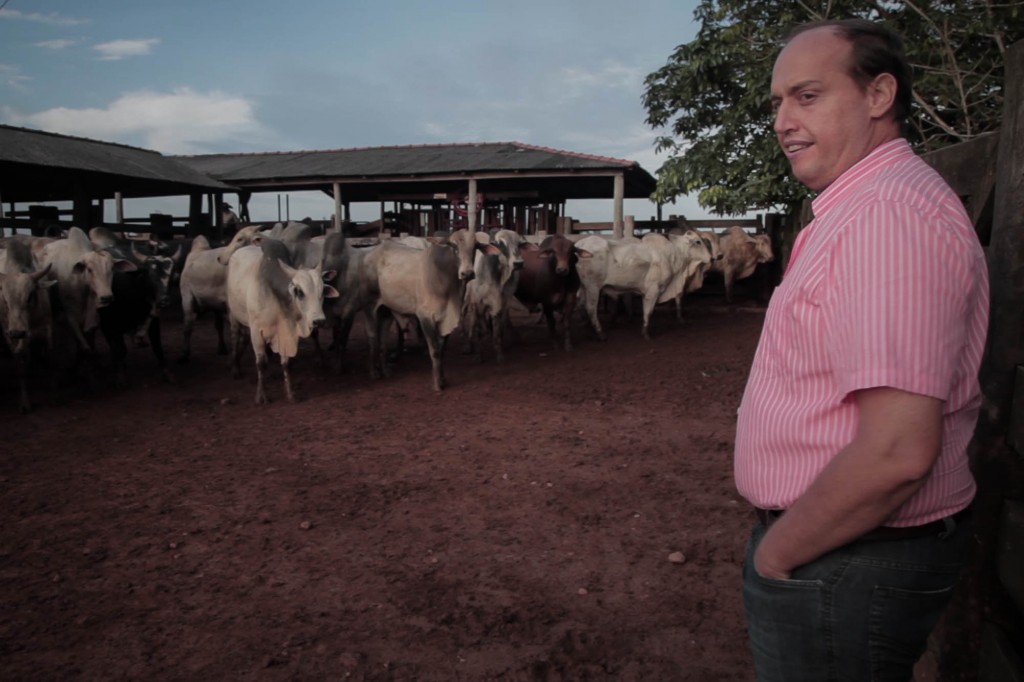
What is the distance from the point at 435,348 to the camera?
8.74 metres

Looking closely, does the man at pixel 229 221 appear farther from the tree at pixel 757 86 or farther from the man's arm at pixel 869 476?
the man's arm at pixel 869 476

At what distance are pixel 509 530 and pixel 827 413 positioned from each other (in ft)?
11.3

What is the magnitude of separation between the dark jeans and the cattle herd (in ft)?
22.8

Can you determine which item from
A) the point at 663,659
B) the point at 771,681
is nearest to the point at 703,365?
the point at 663,659

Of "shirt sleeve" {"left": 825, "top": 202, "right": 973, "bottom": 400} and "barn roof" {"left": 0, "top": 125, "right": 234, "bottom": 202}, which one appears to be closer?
"shirt sleeve" {"left": 825, "top": 202, "right": 973, "bottom": 400}

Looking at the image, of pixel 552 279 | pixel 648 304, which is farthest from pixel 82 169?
pixel 648 304

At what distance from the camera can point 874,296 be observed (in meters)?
1.17

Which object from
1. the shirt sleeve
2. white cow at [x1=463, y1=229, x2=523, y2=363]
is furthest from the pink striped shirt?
white cow at [x1=463, y1=229, x2=523, y2=363]

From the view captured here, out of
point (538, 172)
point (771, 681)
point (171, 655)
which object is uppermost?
point (538, 172)

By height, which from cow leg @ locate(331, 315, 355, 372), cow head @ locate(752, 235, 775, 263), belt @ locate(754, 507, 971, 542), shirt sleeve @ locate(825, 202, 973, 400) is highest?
cow head @ locate(752, 235, 775, 263)

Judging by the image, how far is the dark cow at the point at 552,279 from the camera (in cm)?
1110

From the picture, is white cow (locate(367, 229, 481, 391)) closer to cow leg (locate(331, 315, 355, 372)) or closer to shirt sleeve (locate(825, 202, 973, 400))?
cow leg (locate(331, 315, 355, 372))

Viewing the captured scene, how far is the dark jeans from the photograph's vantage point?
4.30 ft

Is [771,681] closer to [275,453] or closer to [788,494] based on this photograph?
[788,494]
